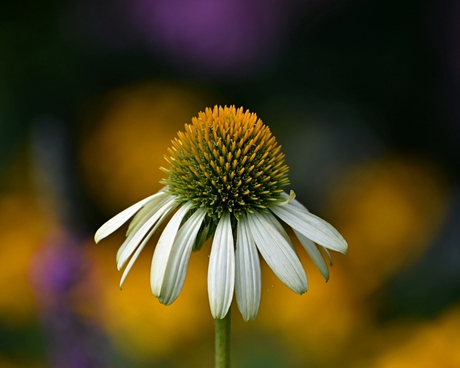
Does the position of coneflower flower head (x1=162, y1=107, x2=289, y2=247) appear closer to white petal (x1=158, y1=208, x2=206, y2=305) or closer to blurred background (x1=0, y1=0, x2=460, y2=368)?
A: white petal (x1=158, y1=208, x2=206, y2=305)

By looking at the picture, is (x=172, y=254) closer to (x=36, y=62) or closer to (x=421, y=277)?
(x=421, y=277)

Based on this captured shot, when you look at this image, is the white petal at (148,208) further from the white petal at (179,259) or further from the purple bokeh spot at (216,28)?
the purple bokeh spot at (216,28)

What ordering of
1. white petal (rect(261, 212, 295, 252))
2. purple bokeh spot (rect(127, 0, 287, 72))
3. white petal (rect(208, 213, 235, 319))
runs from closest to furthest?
white petal (rect(208, 213, 235, 319)), white petal (rect(261, 212, 295, 252)), purple bokeh spot (rect(127, 0, 287, 72))

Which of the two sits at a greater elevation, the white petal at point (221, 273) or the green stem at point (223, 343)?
the white petal at point (221, 273)

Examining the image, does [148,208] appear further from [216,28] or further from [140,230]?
[216,28]

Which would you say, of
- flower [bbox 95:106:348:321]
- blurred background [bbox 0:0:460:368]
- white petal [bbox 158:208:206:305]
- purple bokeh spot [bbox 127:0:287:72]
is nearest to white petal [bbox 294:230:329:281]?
flower [bbox 95:106:348:321]

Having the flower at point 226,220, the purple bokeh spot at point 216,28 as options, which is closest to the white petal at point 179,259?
the flower at point 226,220

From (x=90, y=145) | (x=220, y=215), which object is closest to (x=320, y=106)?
(x=90, y=145)
